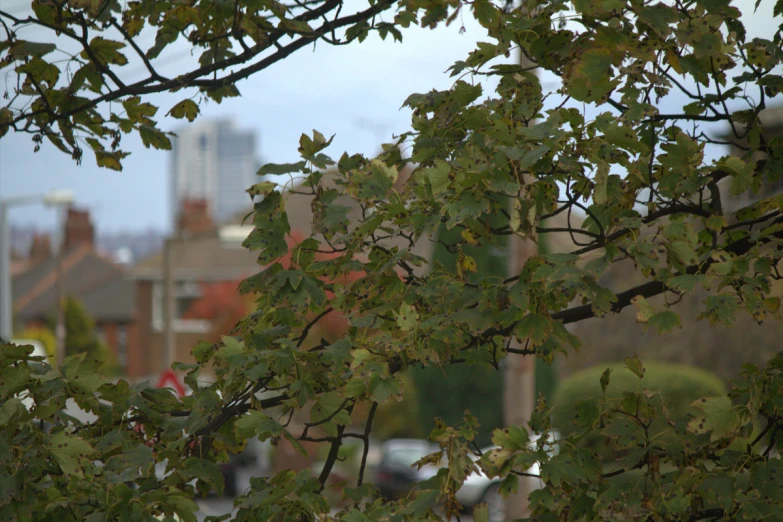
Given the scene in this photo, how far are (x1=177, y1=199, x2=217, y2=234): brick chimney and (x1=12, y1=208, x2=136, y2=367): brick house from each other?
7812 millimetres

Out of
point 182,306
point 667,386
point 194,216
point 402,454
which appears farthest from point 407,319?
point 182,306

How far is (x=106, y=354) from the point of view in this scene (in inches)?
1683

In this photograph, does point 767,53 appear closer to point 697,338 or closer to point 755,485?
point 755,485

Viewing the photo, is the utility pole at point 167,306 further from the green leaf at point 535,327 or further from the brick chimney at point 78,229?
the brick chimney at point 78,229

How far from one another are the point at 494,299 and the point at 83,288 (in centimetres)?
5250

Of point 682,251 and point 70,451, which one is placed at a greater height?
point 682,251

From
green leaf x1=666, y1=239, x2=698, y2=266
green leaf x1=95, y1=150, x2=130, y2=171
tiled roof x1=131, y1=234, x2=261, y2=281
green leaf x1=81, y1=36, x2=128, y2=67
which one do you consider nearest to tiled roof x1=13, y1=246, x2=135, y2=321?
tiled roof x1=131, y1=234, x2=261, y2=281

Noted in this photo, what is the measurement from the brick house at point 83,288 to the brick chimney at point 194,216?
25.6 ft

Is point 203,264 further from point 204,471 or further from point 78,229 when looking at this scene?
point 204,471

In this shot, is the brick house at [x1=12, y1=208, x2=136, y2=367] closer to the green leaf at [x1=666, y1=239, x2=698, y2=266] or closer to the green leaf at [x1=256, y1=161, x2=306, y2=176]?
the green leaf at [x1=256, y1=161, x2=306, y2=176]

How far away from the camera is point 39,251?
5928 cm

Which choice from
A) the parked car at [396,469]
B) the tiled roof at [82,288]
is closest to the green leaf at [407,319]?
the parked car at [396,469]

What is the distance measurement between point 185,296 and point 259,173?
40.9 metres

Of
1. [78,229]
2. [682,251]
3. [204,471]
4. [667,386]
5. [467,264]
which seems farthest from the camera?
[78,229]
